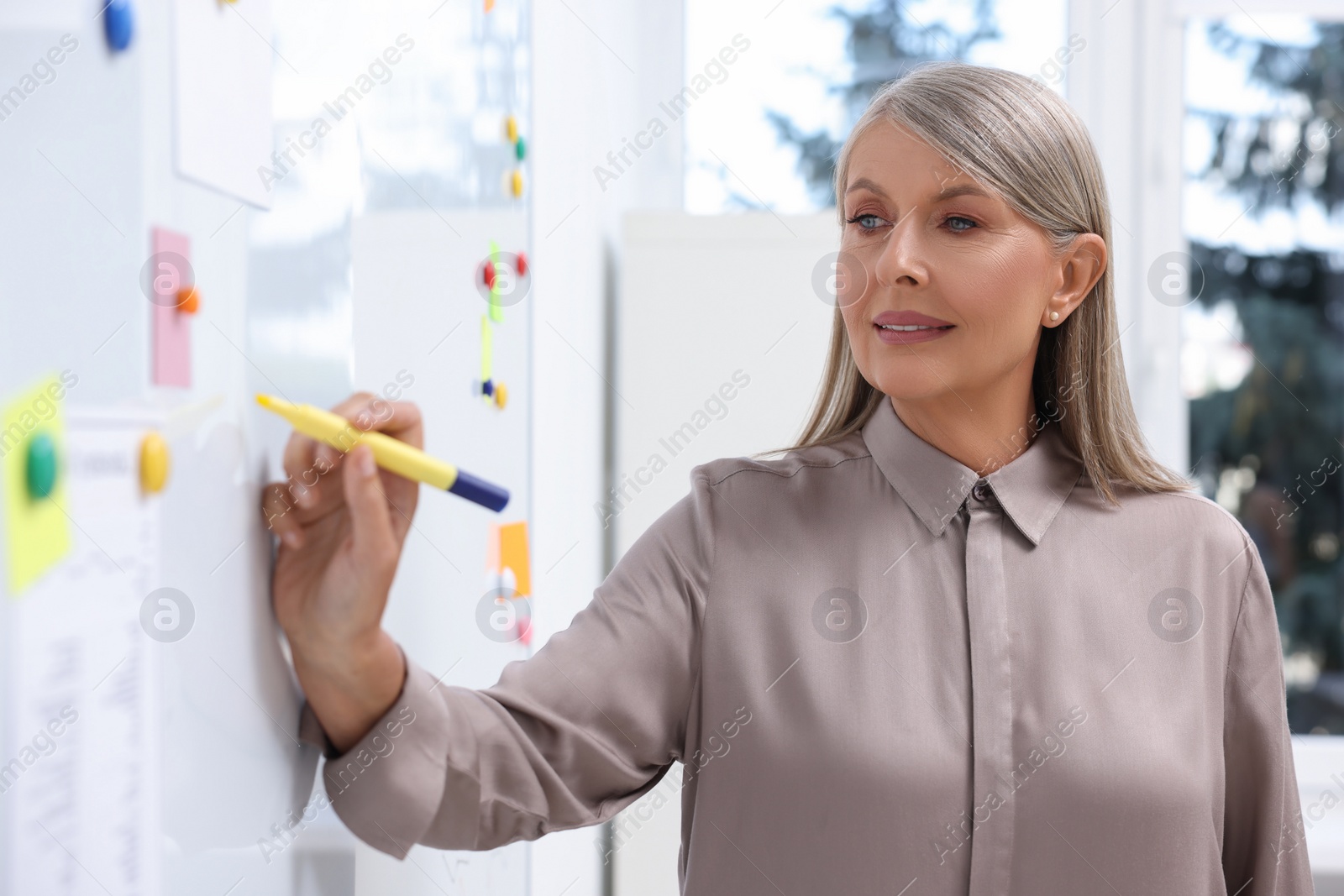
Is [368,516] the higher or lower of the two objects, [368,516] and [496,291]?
the lower

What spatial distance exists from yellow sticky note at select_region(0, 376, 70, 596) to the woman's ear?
876 mm

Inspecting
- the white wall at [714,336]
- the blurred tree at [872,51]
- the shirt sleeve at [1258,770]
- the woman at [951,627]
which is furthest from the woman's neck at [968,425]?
the blurred tree at [872,51]

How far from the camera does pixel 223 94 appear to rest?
507mm

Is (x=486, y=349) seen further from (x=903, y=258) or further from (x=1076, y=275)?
(x=1076, y=275)

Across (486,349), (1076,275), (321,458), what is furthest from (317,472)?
(1076,275)

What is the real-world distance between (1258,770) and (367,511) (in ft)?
2.82

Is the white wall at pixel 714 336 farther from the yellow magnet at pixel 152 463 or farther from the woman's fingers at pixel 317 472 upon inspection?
the yellow magnet at pixel 152 463

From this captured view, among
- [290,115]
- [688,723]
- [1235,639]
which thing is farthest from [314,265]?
[1235,639]

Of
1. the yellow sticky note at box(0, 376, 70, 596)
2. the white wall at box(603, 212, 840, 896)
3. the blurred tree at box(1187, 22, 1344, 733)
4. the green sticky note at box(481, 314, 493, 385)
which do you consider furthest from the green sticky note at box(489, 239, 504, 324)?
the blurred tree at box(1187, 22, 1344, 733)

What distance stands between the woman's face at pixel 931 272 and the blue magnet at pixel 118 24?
0.65 m

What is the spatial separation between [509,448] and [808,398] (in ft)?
3.06

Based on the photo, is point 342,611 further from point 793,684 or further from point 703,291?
point 703,291

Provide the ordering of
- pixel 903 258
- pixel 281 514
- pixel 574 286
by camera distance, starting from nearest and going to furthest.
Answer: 1. pixel 281 514
2. pixel 903 258
3. pixel 574 286

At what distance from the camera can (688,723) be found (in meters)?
0.93
